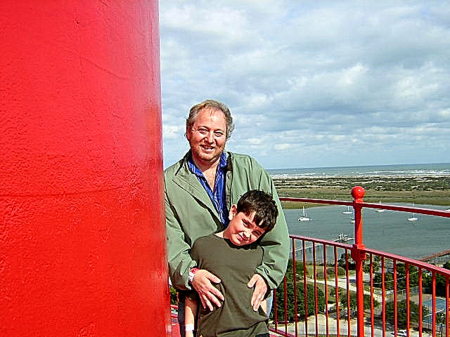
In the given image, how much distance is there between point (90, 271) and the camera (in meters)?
1.20

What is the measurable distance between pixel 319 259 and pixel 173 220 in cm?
3167

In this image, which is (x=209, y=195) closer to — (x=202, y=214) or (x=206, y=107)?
(x=202, y=214)

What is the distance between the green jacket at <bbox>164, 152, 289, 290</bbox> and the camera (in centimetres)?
254

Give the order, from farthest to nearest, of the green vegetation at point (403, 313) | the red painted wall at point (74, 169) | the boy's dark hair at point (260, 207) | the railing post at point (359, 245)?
the green vegetation at point (403, 313)
the railing post at point (359, 245)
the boy's dark hair at point (260, 207)
the red painted wall at point (74, 169)

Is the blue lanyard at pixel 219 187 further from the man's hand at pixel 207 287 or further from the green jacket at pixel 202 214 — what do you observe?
the man's hand at pixel 207 287

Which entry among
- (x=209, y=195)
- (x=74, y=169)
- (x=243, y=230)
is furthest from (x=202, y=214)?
(x=74, y=169)

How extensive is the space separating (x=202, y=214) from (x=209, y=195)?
4.2 inches

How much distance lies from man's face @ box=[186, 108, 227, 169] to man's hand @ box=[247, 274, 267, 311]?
617 millimetres

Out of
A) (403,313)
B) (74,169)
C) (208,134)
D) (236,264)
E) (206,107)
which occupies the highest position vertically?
(206,107)

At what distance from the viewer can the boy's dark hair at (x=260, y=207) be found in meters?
2.39

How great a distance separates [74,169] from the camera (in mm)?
1158

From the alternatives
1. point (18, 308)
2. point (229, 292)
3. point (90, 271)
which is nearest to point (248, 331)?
point (229, 292)

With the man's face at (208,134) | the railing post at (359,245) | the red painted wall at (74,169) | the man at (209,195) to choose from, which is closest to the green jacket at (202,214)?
the man at (209,195)

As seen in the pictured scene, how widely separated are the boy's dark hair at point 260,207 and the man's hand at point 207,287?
0.33 meters
